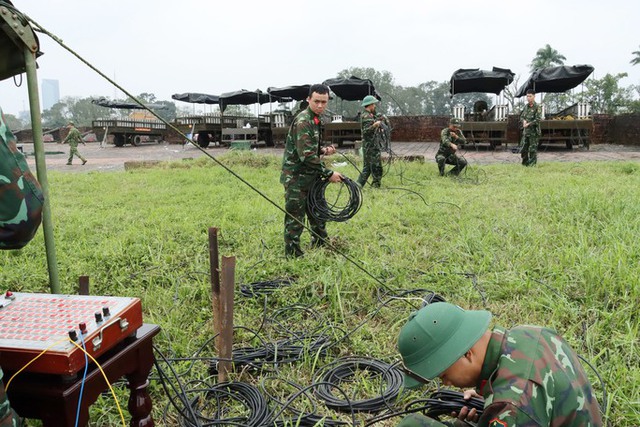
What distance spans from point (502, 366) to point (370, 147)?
691 centimetres

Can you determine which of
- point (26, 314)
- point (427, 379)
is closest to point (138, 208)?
point (26, 314)

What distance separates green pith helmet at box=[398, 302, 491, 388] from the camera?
1510 mm

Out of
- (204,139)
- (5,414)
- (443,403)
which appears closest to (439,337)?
(443,403)

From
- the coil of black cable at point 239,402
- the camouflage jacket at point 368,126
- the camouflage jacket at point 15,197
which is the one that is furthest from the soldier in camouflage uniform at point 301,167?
the camouflage jacket at point 368,126

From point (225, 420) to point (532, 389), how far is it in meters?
1.51

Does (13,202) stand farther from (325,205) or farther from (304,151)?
(325,205)

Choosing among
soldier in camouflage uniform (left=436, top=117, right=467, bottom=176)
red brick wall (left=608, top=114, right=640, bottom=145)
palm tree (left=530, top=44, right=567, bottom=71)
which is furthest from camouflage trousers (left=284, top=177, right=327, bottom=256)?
palm tree (left=530, top=44, right=567, bottom=71)

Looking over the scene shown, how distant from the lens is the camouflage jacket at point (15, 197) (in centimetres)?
130

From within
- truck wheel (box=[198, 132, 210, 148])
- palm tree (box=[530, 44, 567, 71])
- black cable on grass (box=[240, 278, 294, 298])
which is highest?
palm tree (box=[530, 44, 567, 71])

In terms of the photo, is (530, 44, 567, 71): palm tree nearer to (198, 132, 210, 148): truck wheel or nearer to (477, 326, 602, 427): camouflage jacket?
(198, 132, 210, 148): truck wheel

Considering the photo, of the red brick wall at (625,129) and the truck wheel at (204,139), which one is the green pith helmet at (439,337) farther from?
the truck wheel at (204,139)

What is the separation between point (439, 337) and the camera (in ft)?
5.02

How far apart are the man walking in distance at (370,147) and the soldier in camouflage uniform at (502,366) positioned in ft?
21.8

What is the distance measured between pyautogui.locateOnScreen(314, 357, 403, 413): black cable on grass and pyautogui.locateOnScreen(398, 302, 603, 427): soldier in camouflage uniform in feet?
3.18
